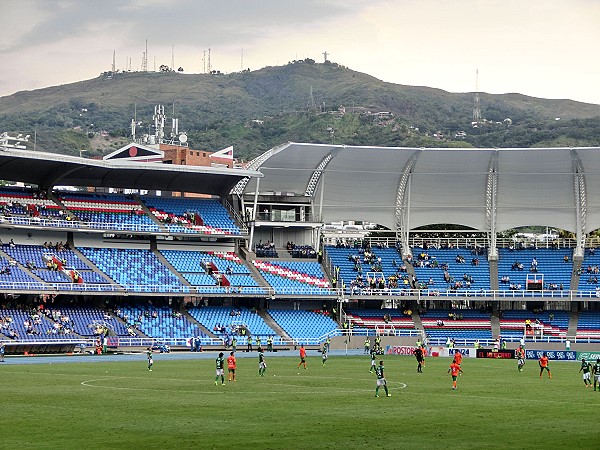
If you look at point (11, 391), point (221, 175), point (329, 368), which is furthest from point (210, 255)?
point (11, 391)

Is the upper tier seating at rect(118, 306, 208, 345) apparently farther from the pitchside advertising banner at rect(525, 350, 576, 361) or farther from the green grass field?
the pitchside advertising banner at rect(525, 350, 576, 361)

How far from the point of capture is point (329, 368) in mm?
62406

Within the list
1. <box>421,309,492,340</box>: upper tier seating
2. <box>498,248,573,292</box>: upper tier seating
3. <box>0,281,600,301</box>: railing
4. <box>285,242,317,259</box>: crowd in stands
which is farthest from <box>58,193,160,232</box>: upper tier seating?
<box>498,248,573,292</box>: upper tier seating

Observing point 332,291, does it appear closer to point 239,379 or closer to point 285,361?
point 285,361

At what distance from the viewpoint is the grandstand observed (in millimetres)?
82750

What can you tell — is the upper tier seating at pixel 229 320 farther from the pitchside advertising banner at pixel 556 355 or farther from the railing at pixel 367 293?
the pitchside advertising banner at pixel 556 355

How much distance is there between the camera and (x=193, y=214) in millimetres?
93500

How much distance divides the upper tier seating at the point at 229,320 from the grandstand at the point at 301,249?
18cm

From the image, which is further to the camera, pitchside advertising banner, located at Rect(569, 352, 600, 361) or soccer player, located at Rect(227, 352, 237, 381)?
pitchside advertising banner, located at Rect(569, 352, 600, 361)

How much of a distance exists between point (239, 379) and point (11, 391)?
12.5m

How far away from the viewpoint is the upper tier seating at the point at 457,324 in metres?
87.9

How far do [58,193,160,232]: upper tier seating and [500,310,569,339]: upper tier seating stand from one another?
30.8 metres

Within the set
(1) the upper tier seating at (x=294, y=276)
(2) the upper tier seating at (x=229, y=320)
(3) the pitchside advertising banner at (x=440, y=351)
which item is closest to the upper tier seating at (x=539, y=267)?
(3) the pitchside advertising banner at (x=440, y=351)

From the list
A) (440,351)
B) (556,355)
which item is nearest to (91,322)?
(440,351)
